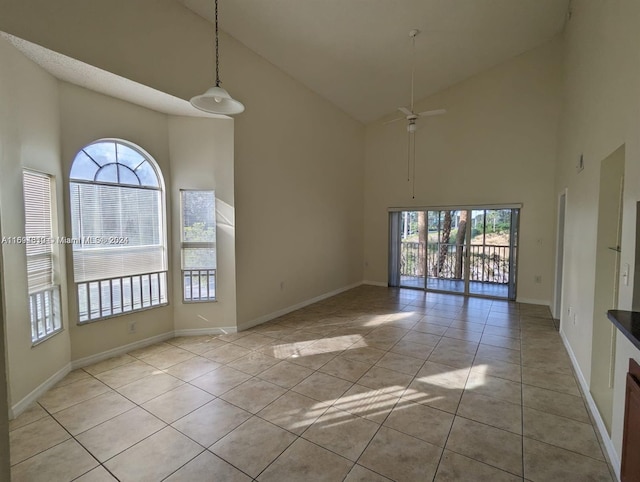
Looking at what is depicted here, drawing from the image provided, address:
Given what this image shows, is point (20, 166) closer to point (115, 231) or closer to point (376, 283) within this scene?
point (115, 231)

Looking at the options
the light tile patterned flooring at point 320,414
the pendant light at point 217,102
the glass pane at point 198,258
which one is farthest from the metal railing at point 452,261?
the pendant light at point 217,102

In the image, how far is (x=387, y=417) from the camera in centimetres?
248

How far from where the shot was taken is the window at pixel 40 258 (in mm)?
2822

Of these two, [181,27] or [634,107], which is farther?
[181,27]

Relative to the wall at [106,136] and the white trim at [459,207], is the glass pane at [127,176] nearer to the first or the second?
the wall at [106,136]

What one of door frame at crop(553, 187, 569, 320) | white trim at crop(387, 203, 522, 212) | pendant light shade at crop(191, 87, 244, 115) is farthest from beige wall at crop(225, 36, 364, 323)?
door frame at crop(553, 187, 569, 320)

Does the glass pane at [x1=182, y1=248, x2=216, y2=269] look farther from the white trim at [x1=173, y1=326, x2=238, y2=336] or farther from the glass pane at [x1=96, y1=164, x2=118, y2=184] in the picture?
the glass pane at [x1=96, y1=164, x2=118, y2=184]

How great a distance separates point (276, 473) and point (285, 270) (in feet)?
11.3

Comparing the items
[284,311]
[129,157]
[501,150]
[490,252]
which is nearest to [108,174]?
[129,157]

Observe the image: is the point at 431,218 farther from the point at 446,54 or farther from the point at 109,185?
the point at 109,185

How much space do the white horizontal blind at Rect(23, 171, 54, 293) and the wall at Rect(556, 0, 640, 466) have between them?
4.51m

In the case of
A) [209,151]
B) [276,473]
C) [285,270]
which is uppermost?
[209,151]

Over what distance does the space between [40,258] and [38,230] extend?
10.4 inches

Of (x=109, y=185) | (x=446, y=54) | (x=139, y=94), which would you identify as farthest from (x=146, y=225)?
(x=446, y=54)
